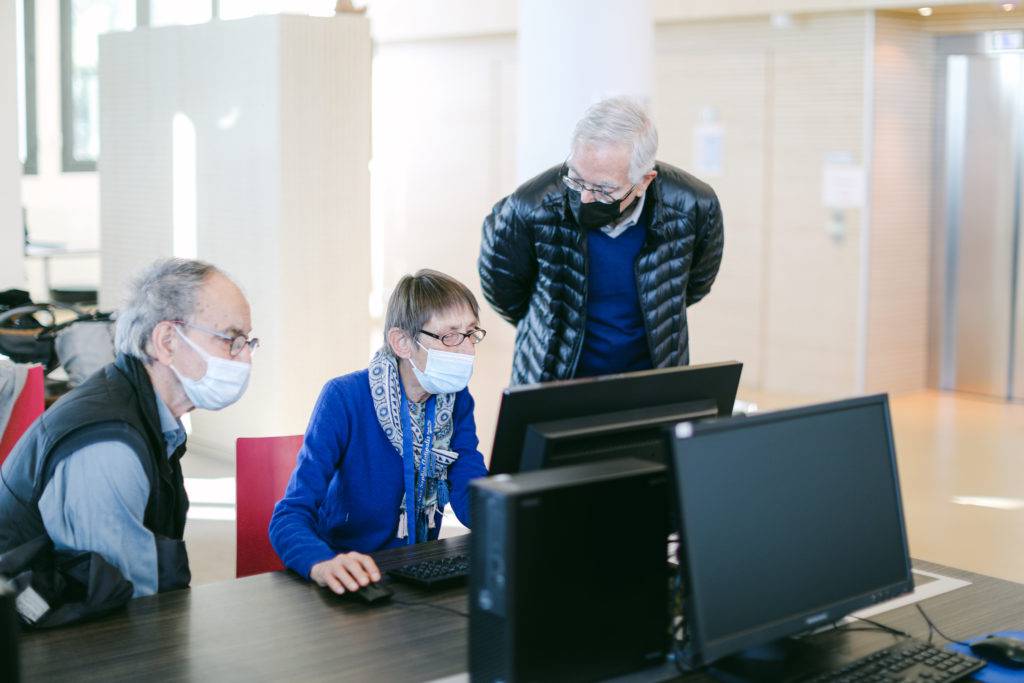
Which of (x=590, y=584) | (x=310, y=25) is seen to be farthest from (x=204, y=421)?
(x=590, y=584)

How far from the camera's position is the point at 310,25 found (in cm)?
597

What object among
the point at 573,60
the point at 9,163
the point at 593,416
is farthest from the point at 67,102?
the point at 593,416

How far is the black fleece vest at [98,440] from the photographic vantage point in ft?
7.39

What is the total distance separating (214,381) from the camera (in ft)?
8.05

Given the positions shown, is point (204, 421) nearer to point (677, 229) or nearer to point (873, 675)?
point (677, 229)

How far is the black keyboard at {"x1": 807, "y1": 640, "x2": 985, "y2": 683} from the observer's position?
6.47 ft

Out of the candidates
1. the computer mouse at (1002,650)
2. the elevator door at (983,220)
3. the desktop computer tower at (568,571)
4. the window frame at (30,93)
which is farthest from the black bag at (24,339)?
the window frame at (30,93)

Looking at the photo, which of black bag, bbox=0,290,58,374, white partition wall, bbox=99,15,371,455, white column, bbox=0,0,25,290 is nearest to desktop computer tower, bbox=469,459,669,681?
black bag, bbox=0,290,58,374

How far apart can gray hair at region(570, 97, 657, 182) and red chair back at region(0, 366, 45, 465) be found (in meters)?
1.63

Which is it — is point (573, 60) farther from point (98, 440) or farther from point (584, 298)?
point (98, 440)

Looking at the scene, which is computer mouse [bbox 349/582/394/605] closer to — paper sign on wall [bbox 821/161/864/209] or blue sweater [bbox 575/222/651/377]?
blue sweater [bbox 575/222/651/377]

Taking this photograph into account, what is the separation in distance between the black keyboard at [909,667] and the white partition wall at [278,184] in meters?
4.36

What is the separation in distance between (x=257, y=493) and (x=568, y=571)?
1.27 meters

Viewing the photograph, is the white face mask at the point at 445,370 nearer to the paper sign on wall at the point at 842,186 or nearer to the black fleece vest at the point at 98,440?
the black fleece vest at the point at 98,440
